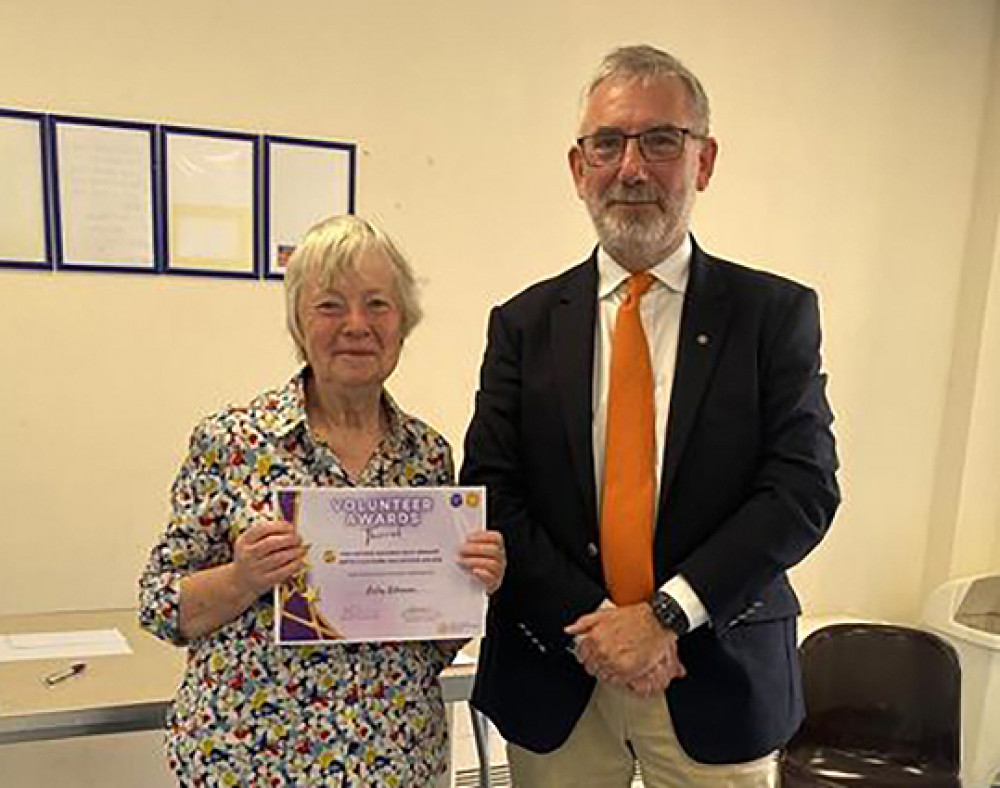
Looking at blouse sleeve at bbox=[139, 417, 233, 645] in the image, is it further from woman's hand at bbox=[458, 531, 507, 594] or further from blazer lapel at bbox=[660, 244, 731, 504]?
blazer lapel at bbox=[660, 244, 731, 504]

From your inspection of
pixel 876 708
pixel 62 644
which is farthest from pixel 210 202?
pixel 876 708

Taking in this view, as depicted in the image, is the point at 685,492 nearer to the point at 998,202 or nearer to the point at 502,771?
the point at 502,771

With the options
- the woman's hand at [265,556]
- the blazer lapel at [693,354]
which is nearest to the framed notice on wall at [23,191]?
the woman's hand at [265,556]

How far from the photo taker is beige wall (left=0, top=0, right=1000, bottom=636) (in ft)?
8.01

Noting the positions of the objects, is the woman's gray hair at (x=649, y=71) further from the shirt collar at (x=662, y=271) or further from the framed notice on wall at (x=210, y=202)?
the framed notice on wall at (x=210, y=202)

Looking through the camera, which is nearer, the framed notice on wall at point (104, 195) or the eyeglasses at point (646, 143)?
the eyeglasses at point (646, 143)

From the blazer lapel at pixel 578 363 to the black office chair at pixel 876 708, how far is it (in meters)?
1.34

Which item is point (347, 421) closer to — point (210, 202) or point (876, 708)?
point (210, 202)

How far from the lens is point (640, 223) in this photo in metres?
1.43

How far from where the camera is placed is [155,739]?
8.68 feet

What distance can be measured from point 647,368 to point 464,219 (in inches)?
61.6

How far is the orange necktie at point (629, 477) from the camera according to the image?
1.41 metres

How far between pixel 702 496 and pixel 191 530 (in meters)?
0.75

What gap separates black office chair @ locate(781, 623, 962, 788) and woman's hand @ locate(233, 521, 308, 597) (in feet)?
5.40
